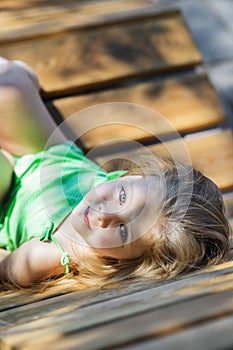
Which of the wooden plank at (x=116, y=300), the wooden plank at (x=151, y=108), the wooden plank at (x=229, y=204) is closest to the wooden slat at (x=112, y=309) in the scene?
the wooden plank at (x=116, y=300)

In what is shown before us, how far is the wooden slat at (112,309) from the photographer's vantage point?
144 centimetres

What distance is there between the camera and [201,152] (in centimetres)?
305

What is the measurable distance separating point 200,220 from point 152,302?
2.16 feet

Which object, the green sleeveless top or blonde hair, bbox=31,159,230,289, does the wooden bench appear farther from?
blonde hair, bbox=31,159,230,289

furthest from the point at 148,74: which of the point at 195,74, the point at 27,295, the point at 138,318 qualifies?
the point at 138,318

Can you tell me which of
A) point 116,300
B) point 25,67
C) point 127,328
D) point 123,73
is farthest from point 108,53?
point 127,328

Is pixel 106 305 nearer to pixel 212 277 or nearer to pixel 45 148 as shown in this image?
pixel 212 277

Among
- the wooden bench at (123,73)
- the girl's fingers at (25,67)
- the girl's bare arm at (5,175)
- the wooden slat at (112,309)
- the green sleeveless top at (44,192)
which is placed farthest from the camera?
the wooden bench at (123,73)

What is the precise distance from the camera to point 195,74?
3.26m

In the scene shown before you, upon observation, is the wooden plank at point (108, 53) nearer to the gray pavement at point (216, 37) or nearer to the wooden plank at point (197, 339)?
the gray pavement at point (216, 37)

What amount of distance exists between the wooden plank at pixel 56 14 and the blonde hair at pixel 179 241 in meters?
1.14

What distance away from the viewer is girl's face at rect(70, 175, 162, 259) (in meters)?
2.17

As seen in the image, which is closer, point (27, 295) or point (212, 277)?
point (212, 277)

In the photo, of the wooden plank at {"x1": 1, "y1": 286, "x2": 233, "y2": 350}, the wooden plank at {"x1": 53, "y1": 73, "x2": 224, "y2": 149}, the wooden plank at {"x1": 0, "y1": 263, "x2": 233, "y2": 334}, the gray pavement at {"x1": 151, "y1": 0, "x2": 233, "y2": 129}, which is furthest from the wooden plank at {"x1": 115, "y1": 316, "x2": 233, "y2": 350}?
the gray pavement at {"x1": 151, "y1": 0, "x2": 233, "y2": 129}
